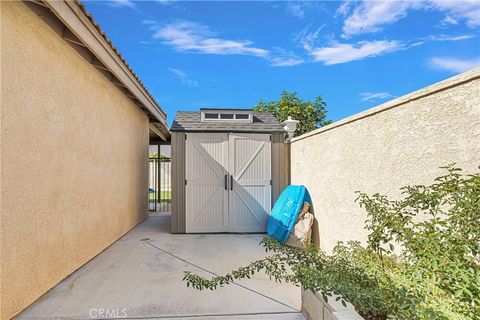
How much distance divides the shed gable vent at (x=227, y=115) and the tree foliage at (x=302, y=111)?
789 centimetres

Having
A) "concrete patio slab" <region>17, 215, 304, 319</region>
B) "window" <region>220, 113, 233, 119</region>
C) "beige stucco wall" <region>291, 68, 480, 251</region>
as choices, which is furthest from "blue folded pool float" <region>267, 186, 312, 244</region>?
"window" <region>220, 113, 233, 119</region>

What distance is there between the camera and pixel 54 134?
3172 mm

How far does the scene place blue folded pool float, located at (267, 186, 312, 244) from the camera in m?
5.00

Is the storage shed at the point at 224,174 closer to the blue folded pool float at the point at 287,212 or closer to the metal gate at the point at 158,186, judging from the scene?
the blue folded pool float at the point at 287,212

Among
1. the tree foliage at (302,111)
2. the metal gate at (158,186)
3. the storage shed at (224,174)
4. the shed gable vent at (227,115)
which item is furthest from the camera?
the tree foliage at (302,111)

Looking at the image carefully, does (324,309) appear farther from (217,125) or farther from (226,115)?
(226,115)

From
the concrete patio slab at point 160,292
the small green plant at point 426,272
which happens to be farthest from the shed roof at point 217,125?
the small green plant at point 426,272

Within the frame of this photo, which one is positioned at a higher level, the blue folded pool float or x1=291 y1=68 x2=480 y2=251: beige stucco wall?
x1=291 y1=68 x2=480 y2=251: beige stucco wall

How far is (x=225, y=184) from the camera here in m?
6.11

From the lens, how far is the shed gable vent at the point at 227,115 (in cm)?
643

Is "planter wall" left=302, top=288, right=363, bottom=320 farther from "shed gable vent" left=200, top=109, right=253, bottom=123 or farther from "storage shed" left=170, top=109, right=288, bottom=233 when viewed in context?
"shed gable vent" left=200, top=109, right=253, bottom=123

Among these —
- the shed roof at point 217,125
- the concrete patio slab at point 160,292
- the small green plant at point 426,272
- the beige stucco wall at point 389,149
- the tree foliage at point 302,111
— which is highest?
the tree foliage at point 302,111

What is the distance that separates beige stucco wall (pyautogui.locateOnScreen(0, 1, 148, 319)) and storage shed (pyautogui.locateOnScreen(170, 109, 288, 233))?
154cm

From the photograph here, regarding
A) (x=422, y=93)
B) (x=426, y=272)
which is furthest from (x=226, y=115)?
(x=426, y=272)
